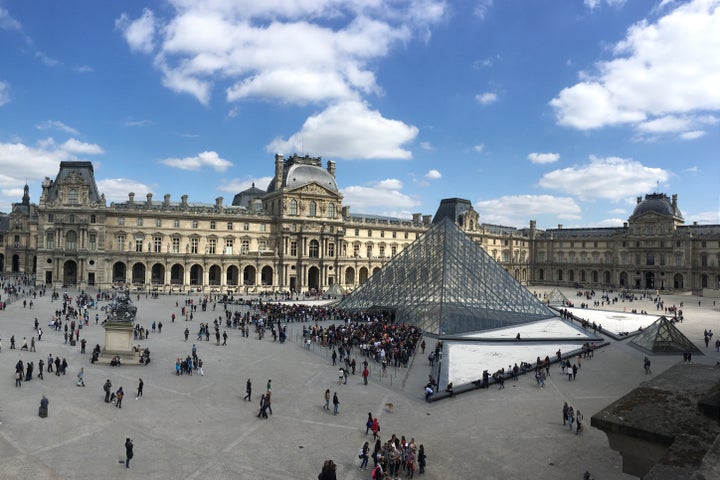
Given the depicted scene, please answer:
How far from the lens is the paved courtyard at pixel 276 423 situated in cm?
1246

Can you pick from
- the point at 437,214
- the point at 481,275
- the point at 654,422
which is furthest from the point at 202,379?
the point at 437,214

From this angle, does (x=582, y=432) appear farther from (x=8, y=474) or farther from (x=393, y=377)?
(x=8, y=474)

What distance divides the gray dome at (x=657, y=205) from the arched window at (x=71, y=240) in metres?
77.4

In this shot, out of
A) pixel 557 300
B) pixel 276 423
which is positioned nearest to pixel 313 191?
pixel 557 300

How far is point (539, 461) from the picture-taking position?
43.3 ft

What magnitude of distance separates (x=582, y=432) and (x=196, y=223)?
169 ft

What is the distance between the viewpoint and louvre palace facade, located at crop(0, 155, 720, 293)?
54.9m

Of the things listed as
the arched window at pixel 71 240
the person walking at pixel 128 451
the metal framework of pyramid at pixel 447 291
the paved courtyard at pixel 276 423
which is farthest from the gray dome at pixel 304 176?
the person walking at pixel 128 451

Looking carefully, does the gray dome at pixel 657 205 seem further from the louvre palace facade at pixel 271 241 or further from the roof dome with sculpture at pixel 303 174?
the roof dome with sculpture at pixel 303 174

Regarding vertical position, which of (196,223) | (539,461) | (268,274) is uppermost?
(196,223)

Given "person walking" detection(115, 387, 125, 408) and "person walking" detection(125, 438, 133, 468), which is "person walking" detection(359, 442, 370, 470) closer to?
"person walking" detection(125, 438, 133, 468)

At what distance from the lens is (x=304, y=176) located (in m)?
65.1

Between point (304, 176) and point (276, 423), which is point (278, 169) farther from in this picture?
point (276, 423)

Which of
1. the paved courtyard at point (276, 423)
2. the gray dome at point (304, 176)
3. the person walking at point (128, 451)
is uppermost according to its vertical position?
the gray dome at point (304, 176)
